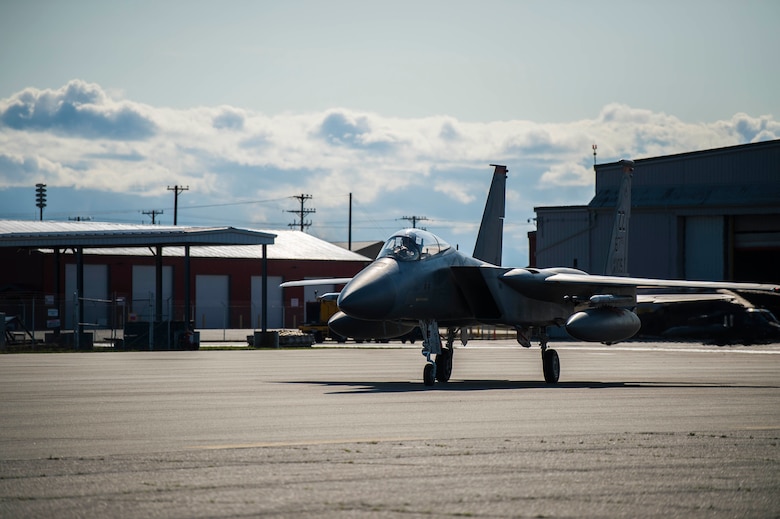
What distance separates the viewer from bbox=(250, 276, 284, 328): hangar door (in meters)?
77.1

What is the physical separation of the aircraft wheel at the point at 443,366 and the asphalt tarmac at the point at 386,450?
105 cm

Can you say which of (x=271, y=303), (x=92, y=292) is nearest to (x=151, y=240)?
(x=92, y=292)

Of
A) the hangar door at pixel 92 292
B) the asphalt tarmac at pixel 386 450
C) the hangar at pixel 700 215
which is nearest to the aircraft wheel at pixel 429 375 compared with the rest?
the asphalt tarmac at pixel 386 450

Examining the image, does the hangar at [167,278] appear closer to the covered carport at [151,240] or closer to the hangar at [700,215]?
the covered carport at [151,240]

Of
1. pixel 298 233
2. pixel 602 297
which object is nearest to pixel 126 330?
pixel 602 297

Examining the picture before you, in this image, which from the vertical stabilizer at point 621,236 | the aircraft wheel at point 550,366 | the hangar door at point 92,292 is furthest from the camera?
the hangar door at point 92,292

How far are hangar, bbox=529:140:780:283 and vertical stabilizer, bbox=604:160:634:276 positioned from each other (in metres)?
32.0

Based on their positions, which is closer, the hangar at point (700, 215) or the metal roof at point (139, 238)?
the metal roof at point (139, 238)

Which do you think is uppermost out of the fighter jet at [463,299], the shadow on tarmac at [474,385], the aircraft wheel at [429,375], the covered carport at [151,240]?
the covered carport at [151,240]

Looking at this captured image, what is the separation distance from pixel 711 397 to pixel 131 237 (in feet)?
110

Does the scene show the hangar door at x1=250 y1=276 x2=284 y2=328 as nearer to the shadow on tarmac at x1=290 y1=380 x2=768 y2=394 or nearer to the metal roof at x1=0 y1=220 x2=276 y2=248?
the metal roof at x1=0 y1=220 x2=276 y2=248

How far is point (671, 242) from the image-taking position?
199 ft

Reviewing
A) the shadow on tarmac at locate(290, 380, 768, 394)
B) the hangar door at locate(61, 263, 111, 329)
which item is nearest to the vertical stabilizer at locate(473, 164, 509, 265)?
the shadow on tarmac at locate(290, 380, 768, 394)

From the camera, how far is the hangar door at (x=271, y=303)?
77125mm
